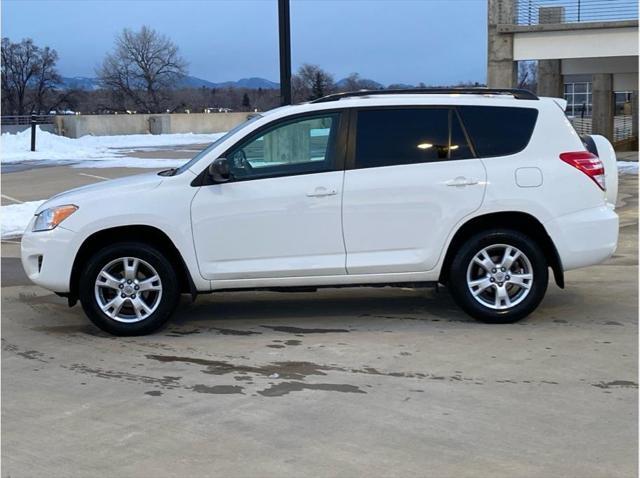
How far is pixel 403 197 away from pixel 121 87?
290ft

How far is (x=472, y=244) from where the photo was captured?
6660 mm

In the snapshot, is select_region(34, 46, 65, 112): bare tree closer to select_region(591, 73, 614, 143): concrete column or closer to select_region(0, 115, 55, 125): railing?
select_region(0, 115, 55, 125): railing

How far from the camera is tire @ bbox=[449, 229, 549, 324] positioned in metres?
6.66

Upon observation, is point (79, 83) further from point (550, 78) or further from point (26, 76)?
point (550, 78)

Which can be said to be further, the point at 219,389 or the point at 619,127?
the point at 619,127

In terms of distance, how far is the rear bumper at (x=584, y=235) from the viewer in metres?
6.66

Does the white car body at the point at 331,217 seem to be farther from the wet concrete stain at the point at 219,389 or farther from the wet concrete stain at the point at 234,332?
the wet concrete stain at the point at 219,389

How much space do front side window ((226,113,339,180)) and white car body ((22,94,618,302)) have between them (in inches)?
3.6

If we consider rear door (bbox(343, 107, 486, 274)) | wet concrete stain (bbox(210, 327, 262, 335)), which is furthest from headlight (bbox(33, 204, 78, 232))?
rear door (bbox(343, 107, 486, 274))

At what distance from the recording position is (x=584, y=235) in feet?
22.0

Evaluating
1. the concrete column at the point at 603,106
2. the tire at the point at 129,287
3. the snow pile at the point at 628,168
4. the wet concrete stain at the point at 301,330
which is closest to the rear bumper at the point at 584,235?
the wet concrete stain at the point at 301,330

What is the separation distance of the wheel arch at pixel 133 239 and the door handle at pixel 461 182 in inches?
87.5

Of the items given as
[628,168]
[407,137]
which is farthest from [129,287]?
[628,168]

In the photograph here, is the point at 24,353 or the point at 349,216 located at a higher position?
the point at 349,216
